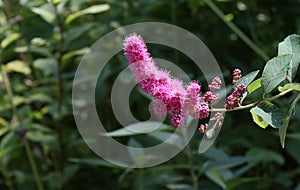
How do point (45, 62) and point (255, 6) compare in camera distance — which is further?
point (255, 6)

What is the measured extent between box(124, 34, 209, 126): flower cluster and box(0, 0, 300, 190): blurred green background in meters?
0.66

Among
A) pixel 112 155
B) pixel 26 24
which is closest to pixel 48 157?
pixel 112 155

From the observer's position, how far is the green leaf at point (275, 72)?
0.73 meters

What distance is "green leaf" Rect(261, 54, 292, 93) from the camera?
2.39 ft

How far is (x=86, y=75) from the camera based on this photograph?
5.49 feet

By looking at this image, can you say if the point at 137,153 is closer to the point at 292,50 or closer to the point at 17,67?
the point at 17,67

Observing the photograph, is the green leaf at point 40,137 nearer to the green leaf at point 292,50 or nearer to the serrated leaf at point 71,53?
the serrated leaf at point 71,53

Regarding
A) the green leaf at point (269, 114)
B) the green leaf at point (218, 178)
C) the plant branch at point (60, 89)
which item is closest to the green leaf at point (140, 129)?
the green leaf at point (218, 178)

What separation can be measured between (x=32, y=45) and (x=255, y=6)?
27.7 inches

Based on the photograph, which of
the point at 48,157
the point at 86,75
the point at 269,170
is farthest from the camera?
the point at 48,157

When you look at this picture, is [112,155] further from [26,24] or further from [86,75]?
[26,24]

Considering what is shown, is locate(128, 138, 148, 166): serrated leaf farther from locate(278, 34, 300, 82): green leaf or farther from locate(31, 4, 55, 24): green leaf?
locate(278, 34, 300, 82): green leaf

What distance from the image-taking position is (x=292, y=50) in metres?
0.80

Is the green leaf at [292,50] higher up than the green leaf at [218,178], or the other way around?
the green leaf at [292,50]
